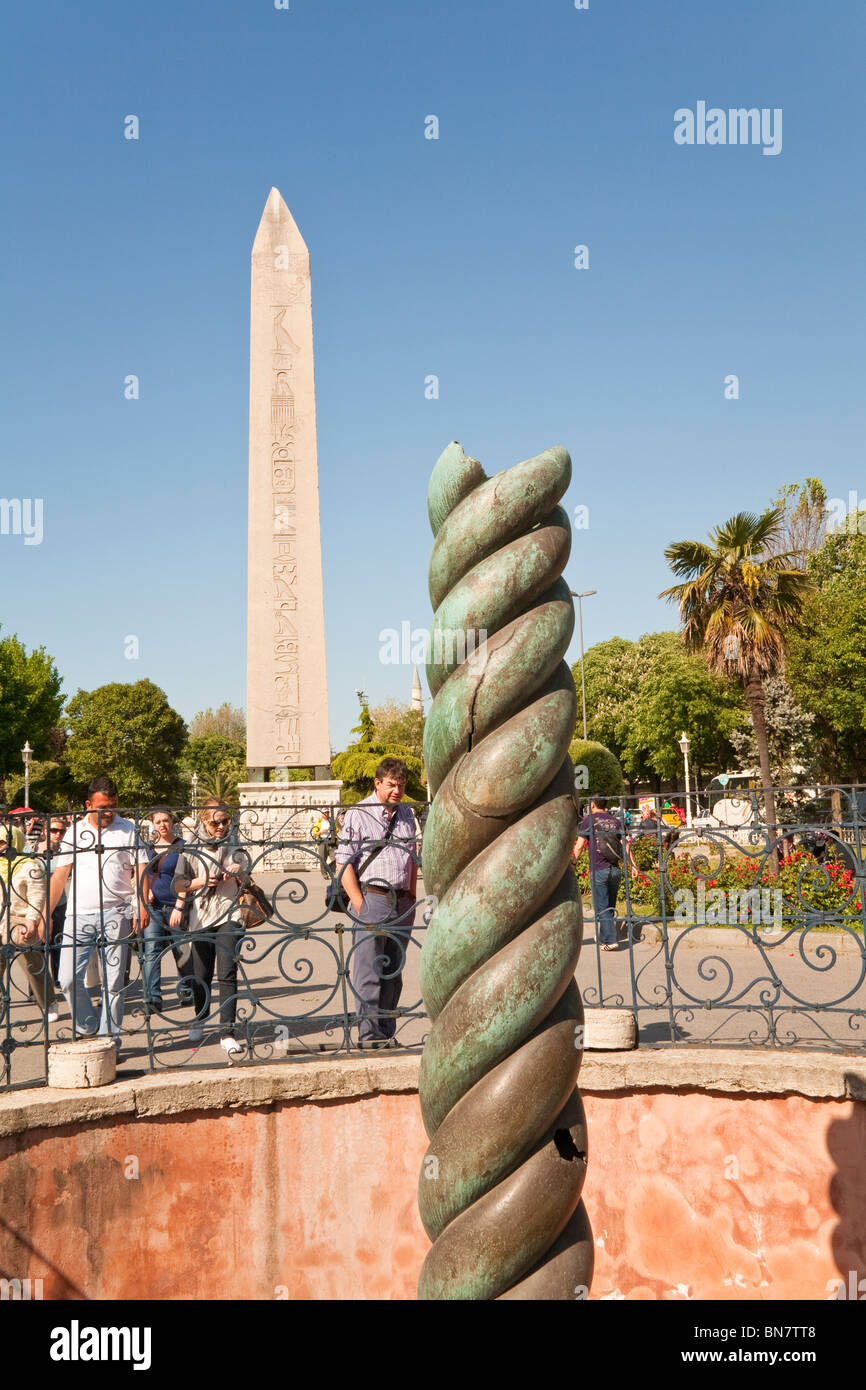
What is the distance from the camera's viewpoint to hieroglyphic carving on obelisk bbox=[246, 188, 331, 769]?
53.3 ft

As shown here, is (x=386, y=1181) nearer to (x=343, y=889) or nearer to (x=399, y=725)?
(x=343, y=889)

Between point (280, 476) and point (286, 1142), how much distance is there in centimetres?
1283

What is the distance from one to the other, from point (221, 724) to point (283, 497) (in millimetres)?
59519

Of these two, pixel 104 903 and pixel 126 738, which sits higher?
pixel 126 738

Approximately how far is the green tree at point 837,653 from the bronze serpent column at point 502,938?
26.6m

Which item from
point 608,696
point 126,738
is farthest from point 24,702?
point 608,696

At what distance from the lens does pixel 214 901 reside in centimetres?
608

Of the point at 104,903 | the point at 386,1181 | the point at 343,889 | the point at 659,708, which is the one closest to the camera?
the point at 386,1181

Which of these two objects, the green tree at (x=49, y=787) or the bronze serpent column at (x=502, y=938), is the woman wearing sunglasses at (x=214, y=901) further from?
the green tree at (x=49, y=787)

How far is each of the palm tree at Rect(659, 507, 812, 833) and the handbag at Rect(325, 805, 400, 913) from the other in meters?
13.5

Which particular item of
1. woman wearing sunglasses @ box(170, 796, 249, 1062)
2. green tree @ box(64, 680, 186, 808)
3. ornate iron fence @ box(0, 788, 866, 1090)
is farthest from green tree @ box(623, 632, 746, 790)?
woman wearing sunglasses @ box(170, 796, 249, 1062)

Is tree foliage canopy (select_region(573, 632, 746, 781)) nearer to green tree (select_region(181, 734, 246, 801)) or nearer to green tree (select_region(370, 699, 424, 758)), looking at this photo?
green tree (select_region(370, 699, 424, 758))

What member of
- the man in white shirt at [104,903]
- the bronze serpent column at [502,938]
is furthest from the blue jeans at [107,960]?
the bronze serpent column at [502,938]

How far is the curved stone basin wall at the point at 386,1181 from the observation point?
4.84 meters
